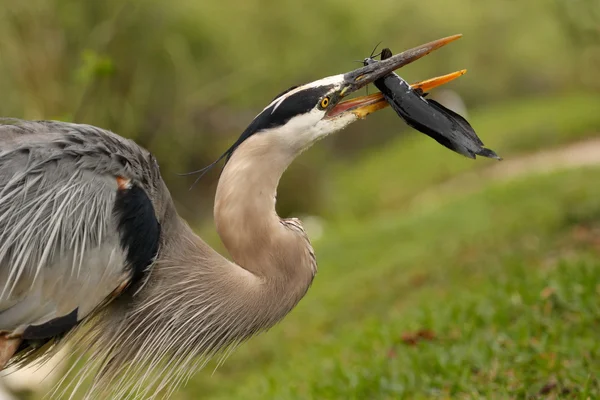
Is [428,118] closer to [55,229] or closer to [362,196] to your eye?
[55,229]

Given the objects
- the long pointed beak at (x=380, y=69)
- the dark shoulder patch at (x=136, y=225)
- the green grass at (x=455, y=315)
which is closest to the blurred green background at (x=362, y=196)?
the green grass at (x=455, y=315)

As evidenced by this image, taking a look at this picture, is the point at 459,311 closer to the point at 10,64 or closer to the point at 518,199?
the point at 518,199

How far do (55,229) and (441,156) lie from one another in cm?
1428

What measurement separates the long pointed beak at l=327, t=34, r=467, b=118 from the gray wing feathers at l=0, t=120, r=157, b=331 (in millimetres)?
865

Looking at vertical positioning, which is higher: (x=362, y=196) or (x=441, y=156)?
(x=362, y=196)

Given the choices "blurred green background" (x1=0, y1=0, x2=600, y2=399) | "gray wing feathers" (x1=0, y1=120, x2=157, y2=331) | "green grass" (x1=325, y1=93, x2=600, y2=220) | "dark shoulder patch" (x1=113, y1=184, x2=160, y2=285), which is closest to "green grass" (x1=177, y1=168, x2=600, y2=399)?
"blurred green background" (x1=0, y1=0, x2=600, y2=399)

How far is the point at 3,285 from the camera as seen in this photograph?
2.47m

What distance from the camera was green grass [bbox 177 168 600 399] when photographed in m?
3.77

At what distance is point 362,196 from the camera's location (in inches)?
611

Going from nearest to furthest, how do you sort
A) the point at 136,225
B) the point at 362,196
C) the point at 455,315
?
the point at 136,225 → the point at 455,315 → the point at 362,196

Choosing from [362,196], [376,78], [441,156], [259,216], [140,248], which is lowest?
[441,156]

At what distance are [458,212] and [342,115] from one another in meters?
6.86

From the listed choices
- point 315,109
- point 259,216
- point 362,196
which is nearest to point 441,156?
point 362,196

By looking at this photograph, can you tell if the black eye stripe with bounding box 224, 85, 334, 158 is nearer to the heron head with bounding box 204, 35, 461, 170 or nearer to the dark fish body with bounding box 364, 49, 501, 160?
the heron head with bounding box 204, 35, 461, 170
